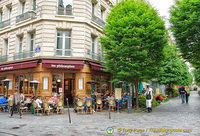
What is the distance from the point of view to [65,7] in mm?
16000

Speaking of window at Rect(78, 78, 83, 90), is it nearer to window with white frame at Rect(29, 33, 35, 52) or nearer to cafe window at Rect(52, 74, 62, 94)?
cafe window at Rect(52, 74, 62, 94)

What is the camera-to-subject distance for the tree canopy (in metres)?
13.1

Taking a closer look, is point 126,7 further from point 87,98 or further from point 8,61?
point 8,61

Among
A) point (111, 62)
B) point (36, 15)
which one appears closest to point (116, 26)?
point (111, 62)

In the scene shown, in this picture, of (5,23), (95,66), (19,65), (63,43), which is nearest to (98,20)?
(63,43)

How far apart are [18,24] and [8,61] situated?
3.85 metres

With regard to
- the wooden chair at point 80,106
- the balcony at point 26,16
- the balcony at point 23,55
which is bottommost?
the wooden chair at point 80,106

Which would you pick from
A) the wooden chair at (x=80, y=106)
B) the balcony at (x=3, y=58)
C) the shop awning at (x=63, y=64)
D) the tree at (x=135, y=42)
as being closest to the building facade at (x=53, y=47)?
the shop awning at (x=63, y=64)

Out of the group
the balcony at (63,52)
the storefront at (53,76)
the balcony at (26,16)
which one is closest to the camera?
the storefront at (53,76)

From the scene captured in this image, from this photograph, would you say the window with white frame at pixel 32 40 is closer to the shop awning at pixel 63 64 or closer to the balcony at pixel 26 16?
the balcony at pixel 26 16

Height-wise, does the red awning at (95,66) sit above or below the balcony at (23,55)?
below

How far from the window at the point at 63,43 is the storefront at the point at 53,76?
1.06 metres

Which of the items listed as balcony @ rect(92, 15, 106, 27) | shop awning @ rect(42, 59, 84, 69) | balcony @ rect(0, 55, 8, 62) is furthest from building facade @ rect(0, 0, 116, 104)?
balcony @ rect(0, 55, 8, 62)

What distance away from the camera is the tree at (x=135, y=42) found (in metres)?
13.1
